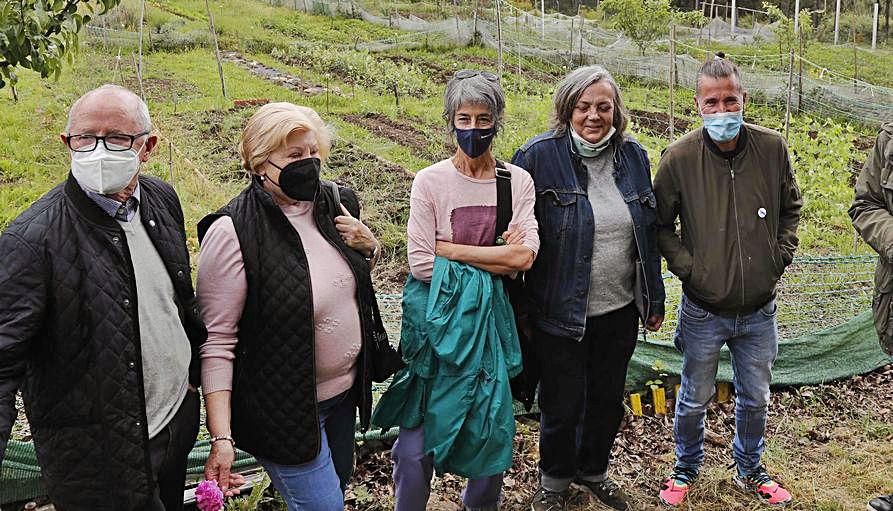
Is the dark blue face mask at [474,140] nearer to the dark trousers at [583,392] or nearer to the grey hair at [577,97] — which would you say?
the grey hair at [577,97]

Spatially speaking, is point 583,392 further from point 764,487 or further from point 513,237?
point 764,487

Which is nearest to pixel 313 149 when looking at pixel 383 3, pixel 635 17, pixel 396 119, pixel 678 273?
pixel 678 273

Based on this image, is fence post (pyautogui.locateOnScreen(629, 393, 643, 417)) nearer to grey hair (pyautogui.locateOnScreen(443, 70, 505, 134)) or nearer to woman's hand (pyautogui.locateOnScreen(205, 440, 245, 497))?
grey hair (pyautogui.locateOnScreen(443, 70, 505, 134))

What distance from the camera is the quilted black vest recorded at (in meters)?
2.18

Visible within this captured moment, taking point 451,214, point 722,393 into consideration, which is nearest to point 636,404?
point 722,393

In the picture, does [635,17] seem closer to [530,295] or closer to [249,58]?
[249,58]

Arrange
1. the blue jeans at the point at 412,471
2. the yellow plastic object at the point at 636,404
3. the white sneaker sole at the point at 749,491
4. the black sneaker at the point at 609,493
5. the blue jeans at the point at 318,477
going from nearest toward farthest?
the blue jeans at the point at 318,477 < the blue jeans at the point at 412,471 < the black sneaker at the point at 609,493 < the white sneaker sole at the point at 749,491 < the yellow plastic object at the point at 636,404

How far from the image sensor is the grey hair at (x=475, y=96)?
8.41 ft

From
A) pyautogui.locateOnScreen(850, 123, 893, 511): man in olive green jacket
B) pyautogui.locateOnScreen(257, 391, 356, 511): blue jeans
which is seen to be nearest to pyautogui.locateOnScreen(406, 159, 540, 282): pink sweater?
pyautogui.locateOnScreen(257, 391, 356, 511): blue jeans

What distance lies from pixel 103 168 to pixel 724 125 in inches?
85.1

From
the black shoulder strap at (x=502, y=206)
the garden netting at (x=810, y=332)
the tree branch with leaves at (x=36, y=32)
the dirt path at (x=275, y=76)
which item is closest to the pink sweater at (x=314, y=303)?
the black shoulder strap at (x=502, y=206)

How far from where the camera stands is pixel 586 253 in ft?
9.25

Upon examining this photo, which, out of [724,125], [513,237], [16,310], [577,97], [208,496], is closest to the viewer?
[16,310]

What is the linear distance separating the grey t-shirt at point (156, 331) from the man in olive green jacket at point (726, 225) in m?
1.90
